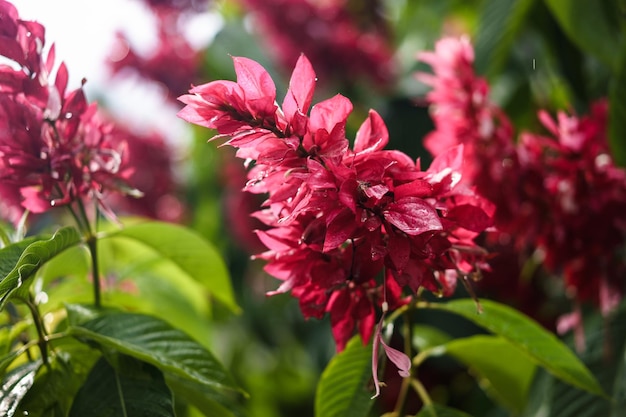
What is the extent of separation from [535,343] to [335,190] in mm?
286

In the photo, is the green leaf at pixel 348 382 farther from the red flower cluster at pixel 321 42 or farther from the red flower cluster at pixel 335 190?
the red flower cluster at pixel 321 42

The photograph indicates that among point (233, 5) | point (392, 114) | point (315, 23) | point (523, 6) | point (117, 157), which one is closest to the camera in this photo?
point (117, 157)

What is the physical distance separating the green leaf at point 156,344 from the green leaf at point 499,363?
0.28m

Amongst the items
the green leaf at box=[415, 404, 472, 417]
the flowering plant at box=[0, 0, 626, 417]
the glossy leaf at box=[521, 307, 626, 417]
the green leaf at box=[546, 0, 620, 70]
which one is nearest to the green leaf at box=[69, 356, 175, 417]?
the flowering plant at box=[0, 0, 626, 417]

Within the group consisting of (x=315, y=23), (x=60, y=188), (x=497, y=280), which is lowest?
(x=497, y=280)

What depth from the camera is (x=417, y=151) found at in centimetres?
129

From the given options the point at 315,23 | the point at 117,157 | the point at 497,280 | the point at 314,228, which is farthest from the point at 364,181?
the point at 315,23

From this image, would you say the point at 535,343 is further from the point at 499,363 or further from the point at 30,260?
the point at 30,260

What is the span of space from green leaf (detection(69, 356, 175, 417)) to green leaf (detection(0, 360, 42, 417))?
0.04 metres

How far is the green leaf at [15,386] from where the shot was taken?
0.54 meters

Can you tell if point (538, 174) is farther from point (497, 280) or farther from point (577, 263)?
point (497, 280)

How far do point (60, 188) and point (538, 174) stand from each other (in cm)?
52

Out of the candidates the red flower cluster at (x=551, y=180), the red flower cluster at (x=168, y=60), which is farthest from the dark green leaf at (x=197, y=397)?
the red flower cluster at (x=168, y=60)

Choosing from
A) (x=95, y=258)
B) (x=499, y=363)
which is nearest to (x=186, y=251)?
(x=95, y=258)
